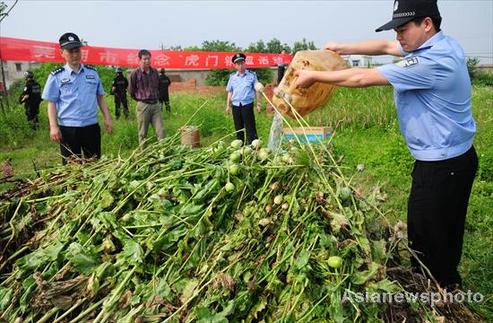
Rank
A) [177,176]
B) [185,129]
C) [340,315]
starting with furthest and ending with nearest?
[185,129]
[177,176]
[340,315]

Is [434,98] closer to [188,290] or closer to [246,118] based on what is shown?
[188,290]

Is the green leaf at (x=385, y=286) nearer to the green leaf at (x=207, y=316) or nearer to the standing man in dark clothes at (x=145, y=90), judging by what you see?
the green leaf at (x=207, y=316)

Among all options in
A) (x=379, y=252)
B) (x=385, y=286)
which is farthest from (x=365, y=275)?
(x=379, y=252)

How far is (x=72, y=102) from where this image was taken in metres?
4.39

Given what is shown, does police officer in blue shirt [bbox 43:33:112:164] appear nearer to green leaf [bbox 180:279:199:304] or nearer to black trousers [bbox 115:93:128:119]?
green leaf [bbox 180:279:199:304]

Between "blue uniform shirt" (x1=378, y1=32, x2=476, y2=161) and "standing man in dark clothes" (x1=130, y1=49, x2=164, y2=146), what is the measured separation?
5617mm

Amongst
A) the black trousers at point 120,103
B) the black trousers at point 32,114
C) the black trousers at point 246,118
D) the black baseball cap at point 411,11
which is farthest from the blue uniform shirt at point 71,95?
the black trousers at point 120,103

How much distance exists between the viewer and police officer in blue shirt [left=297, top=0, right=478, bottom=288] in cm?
212

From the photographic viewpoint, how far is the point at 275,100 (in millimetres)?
2512

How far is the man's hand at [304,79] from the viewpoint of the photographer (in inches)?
89.1

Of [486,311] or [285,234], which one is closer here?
[285,234]

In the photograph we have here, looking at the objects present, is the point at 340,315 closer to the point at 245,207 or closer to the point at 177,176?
the point at 245,207

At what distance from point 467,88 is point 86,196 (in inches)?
81.6

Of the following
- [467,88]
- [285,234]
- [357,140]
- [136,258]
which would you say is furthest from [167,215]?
[357,140]
